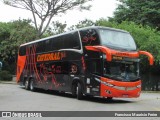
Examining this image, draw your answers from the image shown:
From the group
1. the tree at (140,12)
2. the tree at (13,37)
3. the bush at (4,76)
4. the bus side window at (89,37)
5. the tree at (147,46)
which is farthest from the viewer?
the bush at (4,76)

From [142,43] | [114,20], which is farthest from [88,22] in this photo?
[142,43]

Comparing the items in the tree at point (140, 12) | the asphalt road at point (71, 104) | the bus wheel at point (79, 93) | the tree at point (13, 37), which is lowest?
the asphalt road at point (71, 104)

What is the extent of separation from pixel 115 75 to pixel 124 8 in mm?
29446

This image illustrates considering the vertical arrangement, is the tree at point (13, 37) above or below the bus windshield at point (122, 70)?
above

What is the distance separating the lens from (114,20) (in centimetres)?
4872

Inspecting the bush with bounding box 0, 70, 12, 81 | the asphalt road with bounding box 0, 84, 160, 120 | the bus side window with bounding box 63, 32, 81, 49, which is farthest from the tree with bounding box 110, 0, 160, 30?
the asphalt road with bounding box 0, 84, 160, 120

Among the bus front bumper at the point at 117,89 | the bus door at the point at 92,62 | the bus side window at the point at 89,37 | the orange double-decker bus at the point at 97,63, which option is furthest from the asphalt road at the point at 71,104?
the bus side window at the point at 89,37

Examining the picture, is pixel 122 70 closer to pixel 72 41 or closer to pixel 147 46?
pixel 72 41

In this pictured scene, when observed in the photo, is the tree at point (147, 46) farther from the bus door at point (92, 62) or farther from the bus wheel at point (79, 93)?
the bus door at point (92, 62)

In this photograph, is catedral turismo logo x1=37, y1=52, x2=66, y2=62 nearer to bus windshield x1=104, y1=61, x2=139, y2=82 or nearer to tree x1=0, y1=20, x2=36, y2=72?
bus windshield x1=104, y1=61, x2=139, y2=82

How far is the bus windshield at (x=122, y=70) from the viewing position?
20.6m

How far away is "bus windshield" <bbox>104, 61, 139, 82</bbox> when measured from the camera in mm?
20609

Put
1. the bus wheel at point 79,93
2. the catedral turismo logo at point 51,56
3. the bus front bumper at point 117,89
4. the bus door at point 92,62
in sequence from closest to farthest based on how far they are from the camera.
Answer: the bus front bumper at point 117,89 < the bus door at point 92,62 < the bus wheel at point 79,93 < the catedral turismo logo at point 51,56

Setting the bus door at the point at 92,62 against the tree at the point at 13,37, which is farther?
the tree at the point at 13,37
